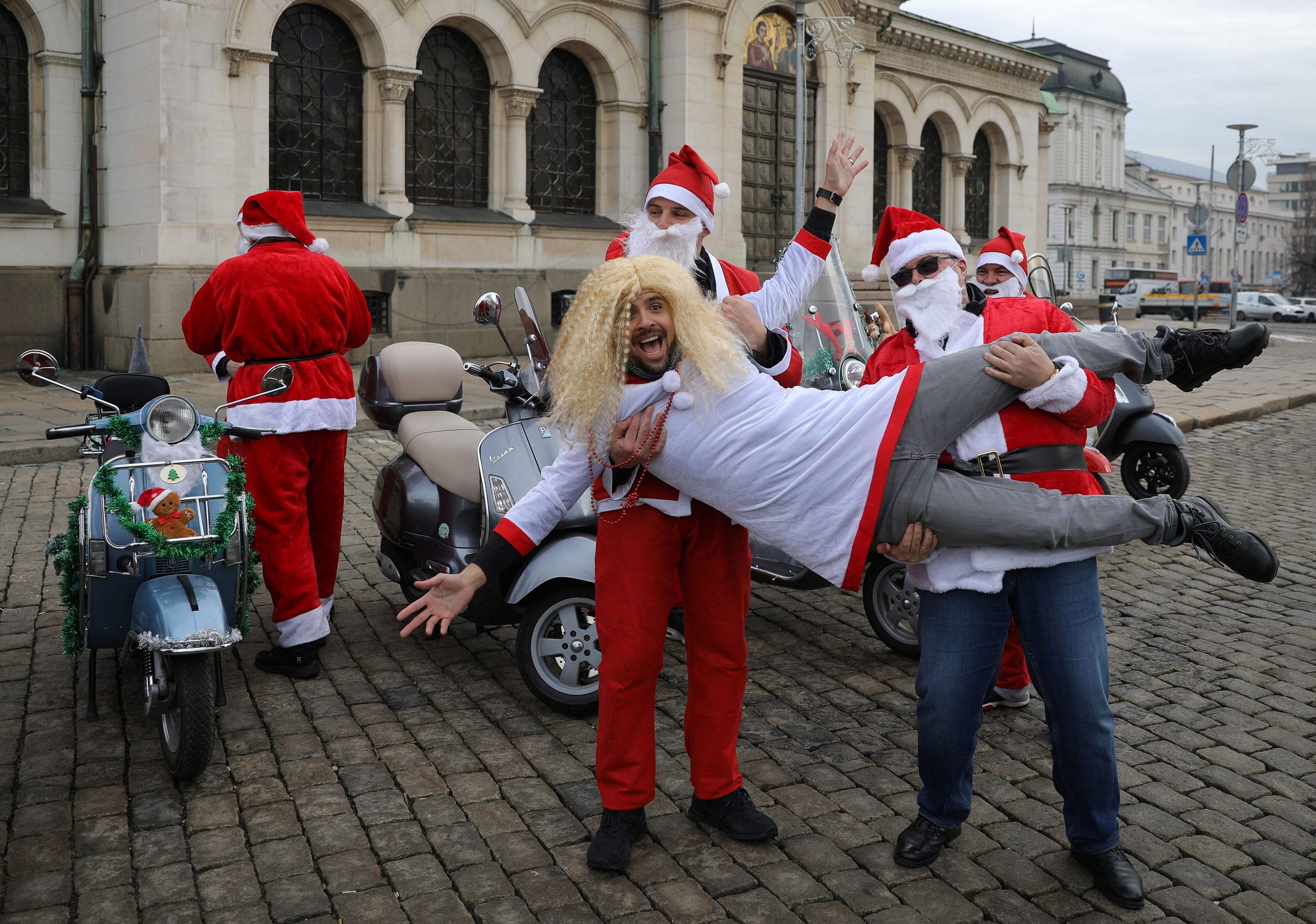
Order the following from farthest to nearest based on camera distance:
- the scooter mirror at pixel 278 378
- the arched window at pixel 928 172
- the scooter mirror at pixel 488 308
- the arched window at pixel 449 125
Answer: the arched window at pixel 928 172, the arched window at pixel 449 125, the scooter mirror at pixel 488 308, the scooter mirror at pixel 278 378

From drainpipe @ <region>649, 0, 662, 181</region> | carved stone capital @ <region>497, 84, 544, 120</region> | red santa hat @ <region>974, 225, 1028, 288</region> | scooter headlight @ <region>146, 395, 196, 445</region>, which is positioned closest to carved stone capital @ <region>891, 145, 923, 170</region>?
drainpipe @ <region>649, 0, 662, 181</region>

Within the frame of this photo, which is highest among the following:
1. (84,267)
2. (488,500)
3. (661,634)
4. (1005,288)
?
(84,267)

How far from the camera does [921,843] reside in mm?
3346

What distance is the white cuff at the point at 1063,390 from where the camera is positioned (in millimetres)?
2922

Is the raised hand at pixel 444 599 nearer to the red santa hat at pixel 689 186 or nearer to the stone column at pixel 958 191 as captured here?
the red santa hat at pixel 689 186

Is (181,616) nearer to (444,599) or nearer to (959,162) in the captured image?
(444,599)

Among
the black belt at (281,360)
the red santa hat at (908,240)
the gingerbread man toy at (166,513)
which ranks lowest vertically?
the gingerbread man toy at (166,513)

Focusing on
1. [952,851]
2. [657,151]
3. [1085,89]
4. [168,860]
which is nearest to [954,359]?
[952,851]

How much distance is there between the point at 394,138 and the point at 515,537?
50.3 ft

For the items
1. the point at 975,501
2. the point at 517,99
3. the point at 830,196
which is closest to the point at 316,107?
the point at 517,99

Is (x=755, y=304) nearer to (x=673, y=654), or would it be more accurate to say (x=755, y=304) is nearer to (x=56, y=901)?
(x=673, y=654)

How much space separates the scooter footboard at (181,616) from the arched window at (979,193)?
29.2 meters

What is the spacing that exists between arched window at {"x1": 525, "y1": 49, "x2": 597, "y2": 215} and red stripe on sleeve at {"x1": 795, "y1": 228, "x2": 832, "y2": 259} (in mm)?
16114

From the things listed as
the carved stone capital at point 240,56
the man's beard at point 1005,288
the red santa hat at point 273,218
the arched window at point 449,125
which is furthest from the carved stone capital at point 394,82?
the man's beard at point 1005,288
